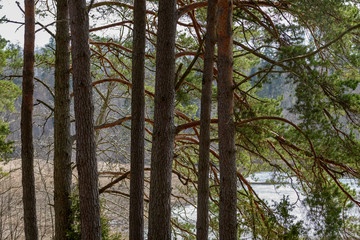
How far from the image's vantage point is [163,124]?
4480 mm

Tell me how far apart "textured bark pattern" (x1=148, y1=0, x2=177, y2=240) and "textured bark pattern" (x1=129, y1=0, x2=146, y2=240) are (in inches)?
19.5

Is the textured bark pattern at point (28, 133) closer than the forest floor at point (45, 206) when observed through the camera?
Yes

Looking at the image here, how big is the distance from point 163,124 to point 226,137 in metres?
0.78

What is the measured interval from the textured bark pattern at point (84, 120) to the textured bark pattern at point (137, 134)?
530 millimetres

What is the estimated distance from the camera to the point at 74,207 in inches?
213

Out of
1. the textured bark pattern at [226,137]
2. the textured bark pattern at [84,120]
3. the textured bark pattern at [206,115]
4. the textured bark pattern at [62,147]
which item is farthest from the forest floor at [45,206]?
the textured bark pattern at [226,137]

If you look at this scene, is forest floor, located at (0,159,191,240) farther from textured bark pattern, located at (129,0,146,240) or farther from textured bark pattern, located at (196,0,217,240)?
textured bark pattern, located at (196,0,217,240)

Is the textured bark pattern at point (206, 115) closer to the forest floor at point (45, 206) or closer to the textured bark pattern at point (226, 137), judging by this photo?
the textured bark pattern at point (226, 137)

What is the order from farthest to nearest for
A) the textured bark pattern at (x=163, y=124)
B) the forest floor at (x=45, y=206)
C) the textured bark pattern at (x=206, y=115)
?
the forest floor at (x=45, y=206) < the textured bark pattern at (x=206, y=115) < the textured bark pattern at (x=163, y=124)

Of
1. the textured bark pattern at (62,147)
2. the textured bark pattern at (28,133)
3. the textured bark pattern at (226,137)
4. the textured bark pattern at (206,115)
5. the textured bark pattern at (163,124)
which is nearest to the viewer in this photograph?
the textured bark pattern at (163,124)

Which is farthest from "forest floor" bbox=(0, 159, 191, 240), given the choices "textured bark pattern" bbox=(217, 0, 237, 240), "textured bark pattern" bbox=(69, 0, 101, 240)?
"textured bark pattern" bbox=(217, 0, 237, 240)

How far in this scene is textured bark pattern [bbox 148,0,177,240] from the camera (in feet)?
14.5

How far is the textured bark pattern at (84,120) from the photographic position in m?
4.44

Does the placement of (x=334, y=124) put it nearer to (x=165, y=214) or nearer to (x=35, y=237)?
(x=165, y=214)
